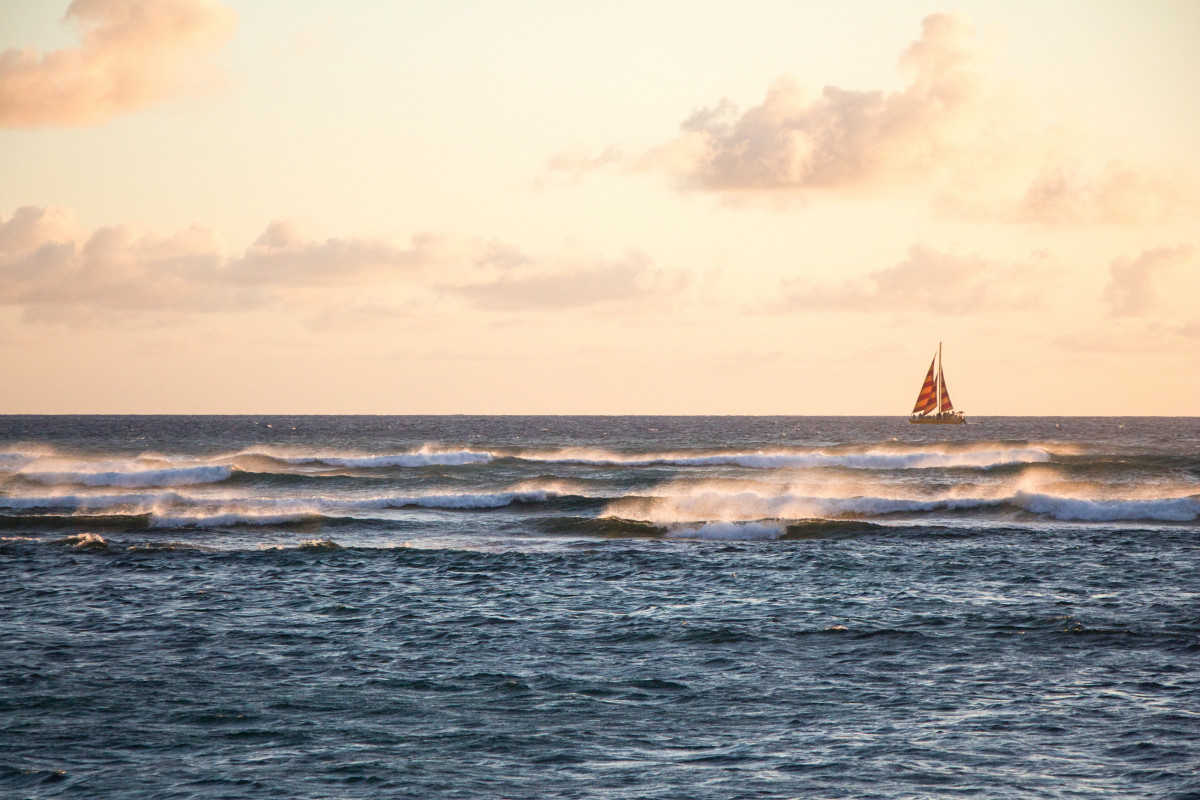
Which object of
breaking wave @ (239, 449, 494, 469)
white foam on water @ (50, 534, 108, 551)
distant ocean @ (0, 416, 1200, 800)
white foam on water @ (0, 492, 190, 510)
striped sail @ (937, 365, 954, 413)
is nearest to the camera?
distant ocean @ (0, 416, 1200, 800)

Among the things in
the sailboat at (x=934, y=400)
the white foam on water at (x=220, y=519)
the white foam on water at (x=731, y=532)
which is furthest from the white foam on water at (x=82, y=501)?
the sailboat at (x=934, y=400)

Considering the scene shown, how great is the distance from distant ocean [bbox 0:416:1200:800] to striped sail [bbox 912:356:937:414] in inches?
3688

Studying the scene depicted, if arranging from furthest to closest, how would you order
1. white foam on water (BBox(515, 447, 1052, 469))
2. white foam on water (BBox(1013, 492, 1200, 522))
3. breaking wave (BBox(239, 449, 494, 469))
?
white foam on water (BBox(515, 447, 1052, 469)) < breaking wave (BBox(239, 449, 494, 469)) < white foam on water (BBox(1013, 492, 1200, 522))

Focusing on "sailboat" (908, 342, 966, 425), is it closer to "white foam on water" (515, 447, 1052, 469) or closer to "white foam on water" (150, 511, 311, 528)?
"white foam on water" (515, 447, 1052, 469)

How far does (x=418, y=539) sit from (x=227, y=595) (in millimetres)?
10843

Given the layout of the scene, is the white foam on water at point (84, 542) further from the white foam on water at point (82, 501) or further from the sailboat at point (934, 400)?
the sailboat at point (934, 400)

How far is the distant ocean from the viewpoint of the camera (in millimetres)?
11320

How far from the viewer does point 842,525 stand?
1300 inches

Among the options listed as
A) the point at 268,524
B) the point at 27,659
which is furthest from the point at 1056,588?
the point at 268,524

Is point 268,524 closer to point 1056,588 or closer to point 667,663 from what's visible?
point 667,663

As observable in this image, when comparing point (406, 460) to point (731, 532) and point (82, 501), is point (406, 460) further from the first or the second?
point (731, 532)

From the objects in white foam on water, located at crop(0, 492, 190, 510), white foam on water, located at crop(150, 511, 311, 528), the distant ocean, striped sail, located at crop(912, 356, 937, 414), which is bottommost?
the distant ocean

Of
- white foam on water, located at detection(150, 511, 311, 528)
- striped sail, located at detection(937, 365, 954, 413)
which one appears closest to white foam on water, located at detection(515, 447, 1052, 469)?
white foam on water, located at detection(150, 511, 311, 528)

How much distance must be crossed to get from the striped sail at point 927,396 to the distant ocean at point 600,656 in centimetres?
9367
